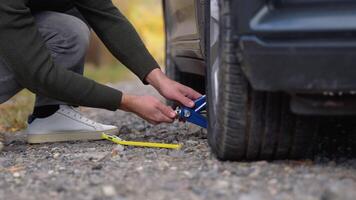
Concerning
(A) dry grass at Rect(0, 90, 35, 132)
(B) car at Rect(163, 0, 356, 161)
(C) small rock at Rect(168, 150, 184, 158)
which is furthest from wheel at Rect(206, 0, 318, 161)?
(A) dry grass at Rect(0, 90, 35, 132)

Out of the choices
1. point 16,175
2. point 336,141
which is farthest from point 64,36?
point 336,141

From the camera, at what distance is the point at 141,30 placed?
15.0m

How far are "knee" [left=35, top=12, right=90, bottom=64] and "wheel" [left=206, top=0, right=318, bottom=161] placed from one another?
3.26 ft

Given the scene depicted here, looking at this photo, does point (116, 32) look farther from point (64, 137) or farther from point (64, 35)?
point (64, 137)

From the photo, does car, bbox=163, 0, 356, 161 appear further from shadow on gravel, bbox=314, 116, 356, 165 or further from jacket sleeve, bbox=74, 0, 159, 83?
jacket sleeve, bbox=74, 0, 159, 83

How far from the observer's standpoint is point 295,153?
2.21m

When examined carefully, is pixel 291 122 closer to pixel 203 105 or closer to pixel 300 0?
pixel 300 0

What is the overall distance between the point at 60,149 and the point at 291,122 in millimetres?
1268

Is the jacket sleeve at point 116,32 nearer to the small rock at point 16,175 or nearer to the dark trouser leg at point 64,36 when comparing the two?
the dark trouser leg at point 64,36

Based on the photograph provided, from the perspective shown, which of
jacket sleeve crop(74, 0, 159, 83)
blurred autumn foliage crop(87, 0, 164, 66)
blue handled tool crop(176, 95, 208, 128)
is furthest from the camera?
blurred autumn foliage crop(87, 0, 164, 66)

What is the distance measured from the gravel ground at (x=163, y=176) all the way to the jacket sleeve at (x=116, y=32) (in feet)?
1.61

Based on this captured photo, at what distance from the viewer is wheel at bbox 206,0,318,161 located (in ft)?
6.63

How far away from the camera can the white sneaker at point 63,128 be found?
309 centimetres

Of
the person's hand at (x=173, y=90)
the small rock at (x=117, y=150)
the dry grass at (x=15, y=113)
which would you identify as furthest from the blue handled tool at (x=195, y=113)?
the dry grass at (x=15, y=113)
